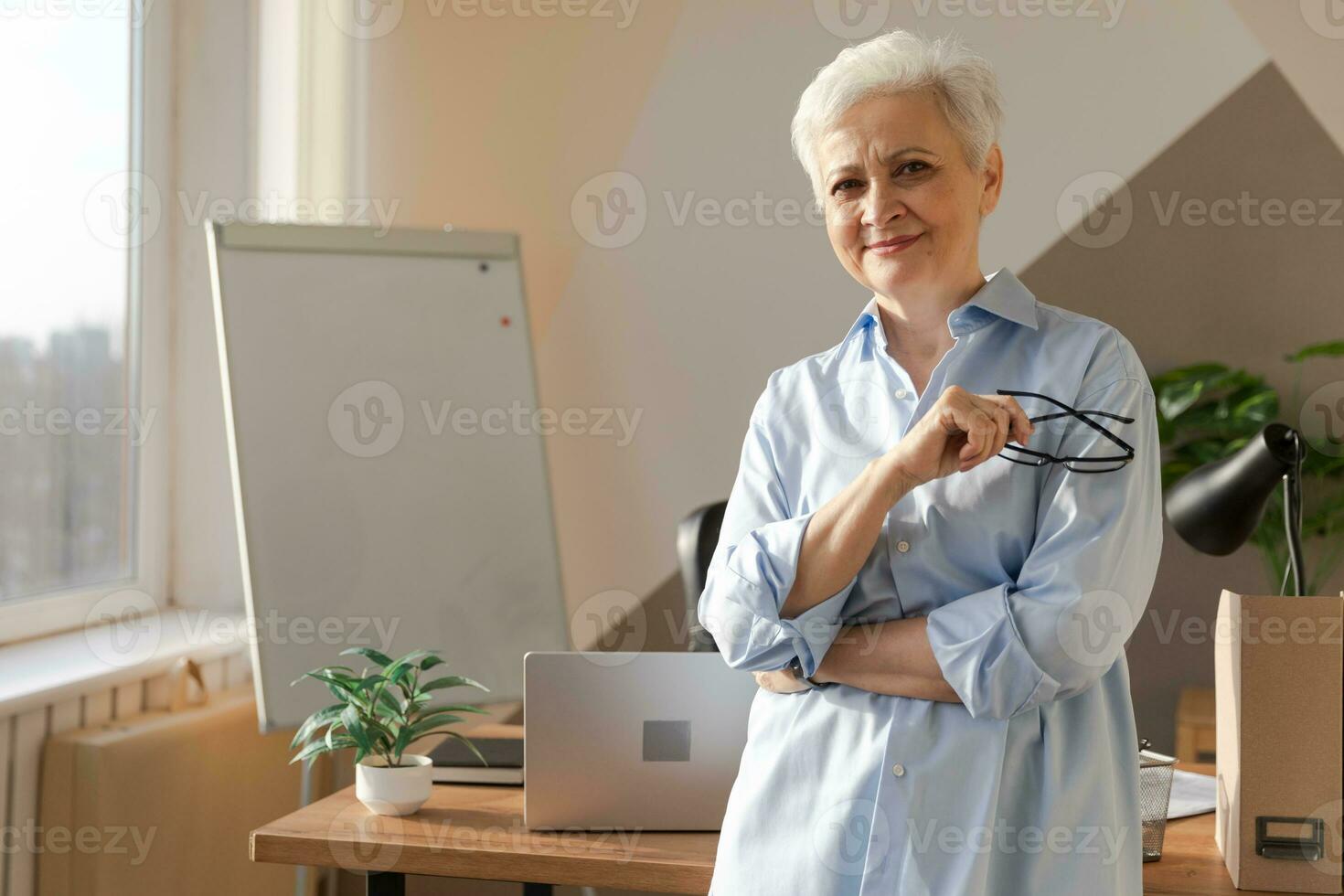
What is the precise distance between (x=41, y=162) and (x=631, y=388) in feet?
5.15

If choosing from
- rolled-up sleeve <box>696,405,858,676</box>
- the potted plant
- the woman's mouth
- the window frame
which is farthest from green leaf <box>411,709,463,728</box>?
the window frame

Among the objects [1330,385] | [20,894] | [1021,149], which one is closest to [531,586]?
[20,894]

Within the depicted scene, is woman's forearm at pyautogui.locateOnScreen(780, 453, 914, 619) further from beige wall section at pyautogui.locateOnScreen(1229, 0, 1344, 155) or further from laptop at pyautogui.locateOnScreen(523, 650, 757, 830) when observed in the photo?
beige wall section at pyautogui.locateOnScreen(1229, 0, 1344, 155)

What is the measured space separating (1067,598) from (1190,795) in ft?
3.08

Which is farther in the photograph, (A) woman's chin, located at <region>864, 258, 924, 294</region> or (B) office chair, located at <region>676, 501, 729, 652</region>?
(B) office chair, located at <region>676, 501, 729, 652</region>

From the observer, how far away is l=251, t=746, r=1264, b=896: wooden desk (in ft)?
5.79

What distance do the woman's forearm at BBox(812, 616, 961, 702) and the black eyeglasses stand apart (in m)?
0.22

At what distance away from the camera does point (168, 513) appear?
330cm

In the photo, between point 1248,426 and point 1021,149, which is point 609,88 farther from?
point 1248,426

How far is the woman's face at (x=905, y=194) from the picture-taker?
154cm

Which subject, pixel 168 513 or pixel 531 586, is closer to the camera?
pixel 531 586

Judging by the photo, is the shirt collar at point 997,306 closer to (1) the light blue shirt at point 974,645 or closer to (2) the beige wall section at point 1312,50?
(1) the light blue shirt at point 974,645

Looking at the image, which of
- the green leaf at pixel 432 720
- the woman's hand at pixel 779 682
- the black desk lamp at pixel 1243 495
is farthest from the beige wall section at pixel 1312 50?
the green leaf at pixel 432 720

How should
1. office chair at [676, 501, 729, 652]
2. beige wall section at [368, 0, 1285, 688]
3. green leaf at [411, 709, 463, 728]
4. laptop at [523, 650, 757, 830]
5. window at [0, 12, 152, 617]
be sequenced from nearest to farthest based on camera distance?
laptop at [523, 650, 757, 830] < green leaf at [411, 709, 463, 728] < office chair at [676, 501, 729, 652] < window at [0, 12, 152, 617] < beige wall section at [368, 0, 1285, 688]
